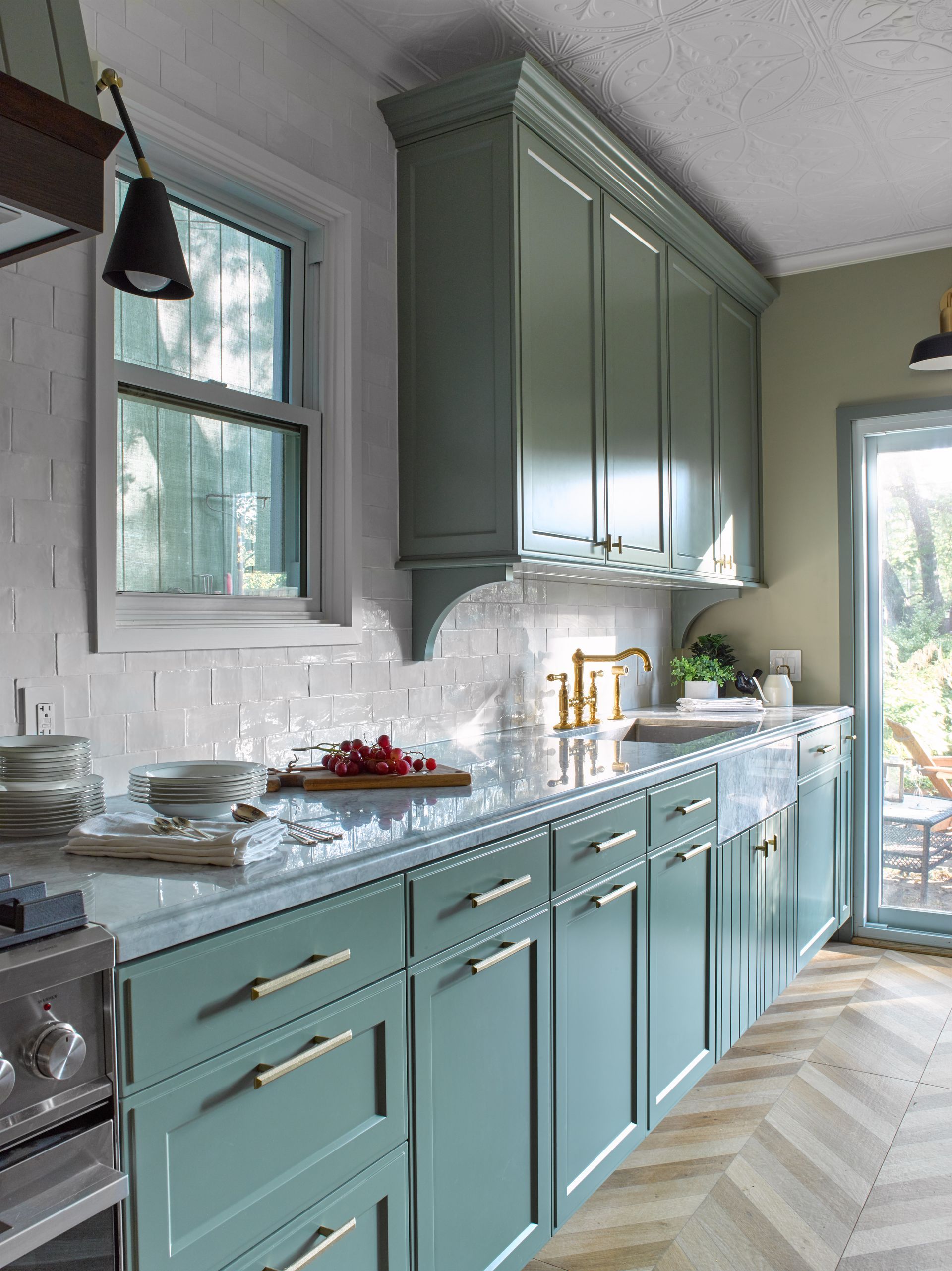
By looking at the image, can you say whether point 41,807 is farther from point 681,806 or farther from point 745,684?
point 745,684

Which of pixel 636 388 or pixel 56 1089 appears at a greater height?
pixel 636 388

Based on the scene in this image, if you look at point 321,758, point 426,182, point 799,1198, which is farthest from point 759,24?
Answer: point 799,1198

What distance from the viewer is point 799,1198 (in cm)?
234

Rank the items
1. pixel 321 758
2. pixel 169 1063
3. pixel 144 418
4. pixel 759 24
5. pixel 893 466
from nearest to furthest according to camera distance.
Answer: pixel 169 1063, pixel 144 418, pixel 321 758, pixel 759 24, pixel 893 466

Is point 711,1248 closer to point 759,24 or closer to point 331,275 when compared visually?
point 331,275

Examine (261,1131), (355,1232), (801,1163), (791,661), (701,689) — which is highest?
(791,661)

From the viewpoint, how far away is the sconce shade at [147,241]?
1.56m

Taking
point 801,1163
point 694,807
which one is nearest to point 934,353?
point 694,807

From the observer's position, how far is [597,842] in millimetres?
2086

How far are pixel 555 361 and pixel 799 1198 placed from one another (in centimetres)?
211

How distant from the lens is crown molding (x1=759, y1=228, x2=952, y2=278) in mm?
3848

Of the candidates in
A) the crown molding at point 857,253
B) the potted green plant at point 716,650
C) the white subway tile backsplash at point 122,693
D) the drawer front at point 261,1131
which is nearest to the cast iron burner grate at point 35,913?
the drawer front at point 261,1131

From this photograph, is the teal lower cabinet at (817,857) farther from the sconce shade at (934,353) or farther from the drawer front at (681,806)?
the sconce shade at (934,353)

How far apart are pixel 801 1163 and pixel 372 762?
1.55 meters
